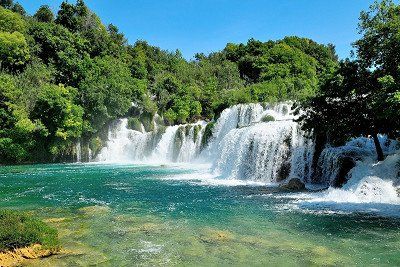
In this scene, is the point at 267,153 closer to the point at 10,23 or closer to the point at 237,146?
the point at 237,146

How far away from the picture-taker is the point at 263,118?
1441 inches

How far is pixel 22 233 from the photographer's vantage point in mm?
9164

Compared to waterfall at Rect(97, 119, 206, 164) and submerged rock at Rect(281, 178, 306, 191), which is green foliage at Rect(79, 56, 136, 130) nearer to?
waterfall at Rect(97, 119, 206, 164)

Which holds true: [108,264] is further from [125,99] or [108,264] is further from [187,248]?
[125,99]

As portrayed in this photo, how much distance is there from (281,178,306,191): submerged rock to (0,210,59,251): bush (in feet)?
42.9

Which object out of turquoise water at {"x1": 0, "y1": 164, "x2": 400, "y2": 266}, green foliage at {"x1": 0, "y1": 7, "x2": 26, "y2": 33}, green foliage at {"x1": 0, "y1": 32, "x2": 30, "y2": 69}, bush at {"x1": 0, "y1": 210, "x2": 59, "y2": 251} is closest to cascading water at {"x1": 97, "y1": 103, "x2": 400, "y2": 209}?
turquoise water at {"x1": 0, "y1": 164, "x2": 400, "y2": 266}

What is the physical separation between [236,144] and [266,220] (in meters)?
14.4

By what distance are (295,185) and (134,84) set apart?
3371cm

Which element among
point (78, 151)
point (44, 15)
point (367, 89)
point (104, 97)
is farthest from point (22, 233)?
point (44, 15)

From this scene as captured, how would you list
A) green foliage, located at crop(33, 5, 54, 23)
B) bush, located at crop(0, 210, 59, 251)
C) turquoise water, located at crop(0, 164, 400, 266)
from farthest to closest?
green foliage, located at crop(33, 5, 54, 23) → turquoise water, located at crop(0, 164, 400, 266) → bush, located at crop(0, 210, 59, 251)

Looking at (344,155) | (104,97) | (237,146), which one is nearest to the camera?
(344,155)

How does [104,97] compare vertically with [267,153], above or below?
above

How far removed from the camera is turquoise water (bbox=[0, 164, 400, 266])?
912 cm

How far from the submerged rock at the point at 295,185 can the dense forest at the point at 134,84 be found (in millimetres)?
2826
